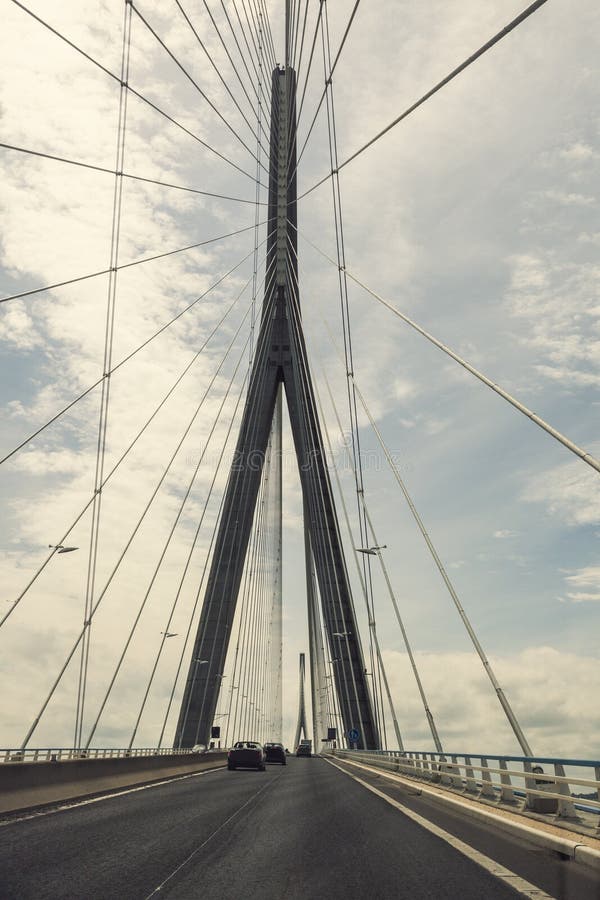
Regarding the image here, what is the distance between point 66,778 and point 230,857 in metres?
8.22

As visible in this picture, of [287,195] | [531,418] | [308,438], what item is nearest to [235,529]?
[308,438]

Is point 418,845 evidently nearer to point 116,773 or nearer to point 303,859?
point 303,859

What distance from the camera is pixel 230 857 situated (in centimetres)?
782

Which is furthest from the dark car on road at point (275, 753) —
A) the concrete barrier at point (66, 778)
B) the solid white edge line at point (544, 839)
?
the solid white edge line at point (544, 839)

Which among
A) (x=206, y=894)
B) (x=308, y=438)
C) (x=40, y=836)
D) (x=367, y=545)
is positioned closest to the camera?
(x=206, y=894)

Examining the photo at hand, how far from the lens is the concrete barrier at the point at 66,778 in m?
12.1

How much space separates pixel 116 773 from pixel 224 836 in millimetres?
10461

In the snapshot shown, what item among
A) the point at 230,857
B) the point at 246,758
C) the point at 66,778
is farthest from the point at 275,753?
the point at 230,857

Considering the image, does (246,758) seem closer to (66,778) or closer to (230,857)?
(66,778)

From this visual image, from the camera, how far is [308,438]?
145 feet

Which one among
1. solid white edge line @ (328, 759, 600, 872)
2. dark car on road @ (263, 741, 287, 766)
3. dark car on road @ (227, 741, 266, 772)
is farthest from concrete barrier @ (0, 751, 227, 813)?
dark car on road @ (263, 741, 287, 766)

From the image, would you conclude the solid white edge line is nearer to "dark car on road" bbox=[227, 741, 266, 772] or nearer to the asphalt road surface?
the asphalt road surface

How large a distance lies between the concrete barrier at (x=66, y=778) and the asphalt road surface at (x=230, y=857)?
751mm

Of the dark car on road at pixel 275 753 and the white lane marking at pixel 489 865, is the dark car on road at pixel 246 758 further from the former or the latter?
the white lane marking at pixel 489 865
